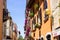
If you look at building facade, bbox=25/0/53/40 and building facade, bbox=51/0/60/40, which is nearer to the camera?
building facade, bbox=51/0/60/40

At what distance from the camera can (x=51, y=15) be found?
17344mm

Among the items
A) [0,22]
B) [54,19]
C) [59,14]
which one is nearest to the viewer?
[59,14]

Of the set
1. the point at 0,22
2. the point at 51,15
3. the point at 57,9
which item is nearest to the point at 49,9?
the point at 51,15

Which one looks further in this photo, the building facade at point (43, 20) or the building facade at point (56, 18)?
the building facade at point (43, 20)

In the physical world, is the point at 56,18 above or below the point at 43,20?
above

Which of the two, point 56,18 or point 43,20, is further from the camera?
point 43,20

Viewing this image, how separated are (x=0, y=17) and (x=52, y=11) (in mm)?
8695

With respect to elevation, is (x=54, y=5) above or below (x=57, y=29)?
above

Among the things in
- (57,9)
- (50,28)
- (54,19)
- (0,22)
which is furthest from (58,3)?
(0,22)

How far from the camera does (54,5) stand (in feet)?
55.7

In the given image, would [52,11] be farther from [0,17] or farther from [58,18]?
[0,17]

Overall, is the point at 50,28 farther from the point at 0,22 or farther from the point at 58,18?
the point at 0,22

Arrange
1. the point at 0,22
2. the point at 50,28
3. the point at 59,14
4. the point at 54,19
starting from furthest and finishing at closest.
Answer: the point at 0,22, the point at 50,28, the point at 54,19, the point at 59,14

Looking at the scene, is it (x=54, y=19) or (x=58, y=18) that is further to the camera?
(x=54, y=19)
